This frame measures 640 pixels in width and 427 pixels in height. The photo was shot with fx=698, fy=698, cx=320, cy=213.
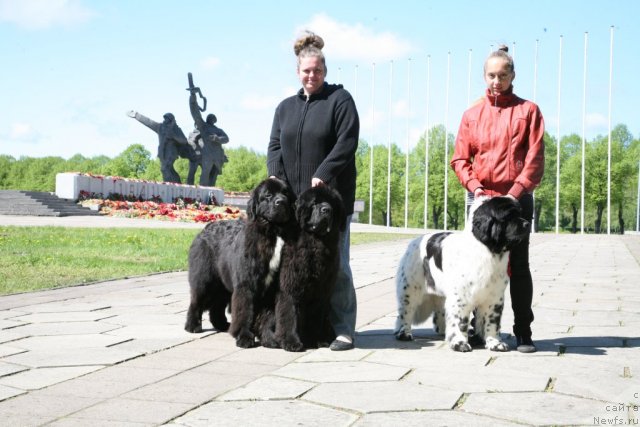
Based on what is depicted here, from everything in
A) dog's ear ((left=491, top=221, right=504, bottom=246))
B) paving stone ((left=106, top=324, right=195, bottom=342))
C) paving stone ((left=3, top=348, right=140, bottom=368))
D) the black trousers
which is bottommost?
paving stone ((left=106, top=324, right=195, bottom=342))

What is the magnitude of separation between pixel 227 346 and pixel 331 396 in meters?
1.65

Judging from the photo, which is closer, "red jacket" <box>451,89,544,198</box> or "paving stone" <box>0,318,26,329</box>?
"red jacket" <box>451,89,544,198</box>

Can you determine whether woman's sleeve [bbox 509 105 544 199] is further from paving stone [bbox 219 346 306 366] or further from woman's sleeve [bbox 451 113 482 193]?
paving stone [bbox 219 346 306 366]

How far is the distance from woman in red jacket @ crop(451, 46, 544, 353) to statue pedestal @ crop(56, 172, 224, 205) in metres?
29.5

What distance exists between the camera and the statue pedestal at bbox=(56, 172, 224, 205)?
32156 millimetres

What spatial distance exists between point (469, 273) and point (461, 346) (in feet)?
1.71

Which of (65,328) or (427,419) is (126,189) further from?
(427,419)

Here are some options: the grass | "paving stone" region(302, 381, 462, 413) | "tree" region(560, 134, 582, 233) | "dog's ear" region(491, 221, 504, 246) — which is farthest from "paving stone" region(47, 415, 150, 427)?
"tree" region(560, 134, 582, 233)

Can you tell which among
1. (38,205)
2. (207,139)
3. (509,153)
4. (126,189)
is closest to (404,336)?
(509,153)

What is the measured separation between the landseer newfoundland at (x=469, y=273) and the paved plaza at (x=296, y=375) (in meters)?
0.22

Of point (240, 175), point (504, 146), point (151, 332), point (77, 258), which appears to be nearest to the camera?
point (504, 146)

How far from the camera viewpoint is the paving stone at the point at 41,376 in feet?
12.7

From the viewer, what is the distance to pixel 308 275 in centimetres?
484

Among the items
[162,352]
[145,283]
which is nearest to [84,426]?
[162,352]
